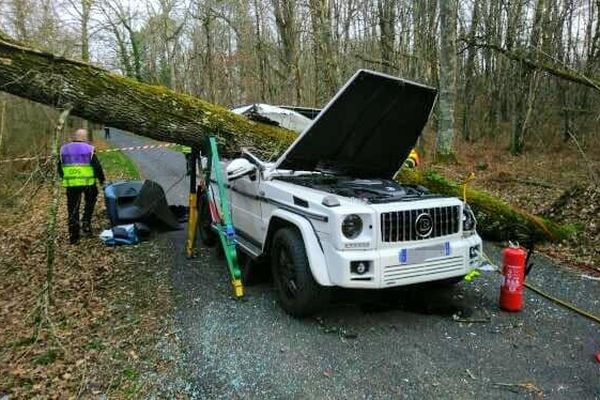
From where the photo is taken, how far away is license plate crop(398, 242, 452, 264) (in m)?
4.10

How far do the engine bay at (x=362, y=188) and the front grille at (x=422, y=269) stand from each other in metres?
0.63

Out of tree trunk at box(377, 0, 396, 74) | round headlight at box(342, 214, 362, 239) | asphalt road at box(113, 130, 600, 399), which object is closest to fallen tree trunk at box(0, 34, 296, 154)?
asphalt road at box(113, 130, 600, 399)

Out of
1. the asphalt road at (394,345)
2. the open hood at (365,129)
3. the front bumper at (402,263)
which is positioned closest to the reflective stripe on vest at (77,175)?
the asphalt road at (394,345)

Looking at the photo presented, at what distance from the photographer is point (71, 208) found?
8.11m

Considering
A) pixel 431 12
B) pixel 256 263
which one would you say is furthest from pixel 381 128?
pixel 431 12

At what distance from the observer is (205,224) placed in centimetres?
761

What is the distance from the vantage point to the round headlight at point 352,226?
159 inches

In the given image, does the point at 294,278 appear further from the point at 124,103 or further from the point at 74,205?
the point at 74,205

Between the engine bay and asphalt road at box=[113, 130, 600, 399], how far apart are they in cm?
111

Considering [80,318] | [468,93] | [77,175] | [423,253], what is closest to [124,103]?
[80,318]

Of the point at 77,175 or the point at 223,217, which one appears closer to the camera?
the point at 223,217

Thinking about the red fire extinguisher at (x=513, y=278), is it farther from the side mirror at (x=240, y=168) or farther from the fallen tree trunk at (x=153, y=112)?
the side mirror at (x=240, y=168)

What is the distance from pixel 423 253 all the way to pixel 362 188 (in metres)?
1.08

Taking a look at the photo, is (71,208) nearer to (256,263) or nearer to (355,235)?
(256,263)
